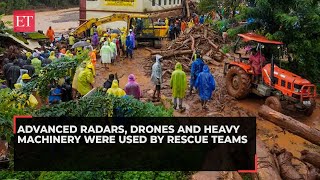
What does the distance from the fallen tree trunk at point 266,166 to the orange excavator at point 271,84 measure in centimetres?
351

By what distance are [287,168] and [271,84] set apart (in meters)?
4.33

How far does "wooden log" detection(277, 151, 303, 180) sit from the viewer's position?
28.0 ft

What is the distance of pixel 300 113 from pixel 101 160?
6.98 m

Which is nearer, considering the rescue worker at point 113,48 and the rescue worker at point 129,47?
the rescue worker at point 113,48

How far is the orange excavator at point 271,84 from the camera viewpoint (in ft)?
39.4

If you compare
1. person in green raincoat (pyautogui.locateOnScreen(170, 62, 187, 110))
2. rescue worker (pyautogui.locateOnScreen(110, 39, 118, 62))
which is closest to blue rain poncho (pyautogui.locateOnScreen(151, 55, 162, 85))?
person in green raincoat (pyautogui.locateOnScreen(170, 62, 187, 110))

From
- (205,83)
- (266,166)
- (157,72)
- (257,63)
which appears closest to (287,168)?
(266,166)

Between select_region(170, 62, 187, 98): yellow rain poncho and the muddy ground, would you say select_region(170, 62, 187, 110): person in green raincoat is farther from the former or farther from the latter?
the muddy ground

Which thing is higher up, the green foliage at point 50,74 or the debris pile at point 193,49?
the debris pile at point 193,49

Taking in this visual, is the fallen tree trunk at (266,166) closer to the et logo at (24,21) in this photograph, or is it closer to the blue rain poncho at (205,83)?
the blue rain poncho at (205,83)

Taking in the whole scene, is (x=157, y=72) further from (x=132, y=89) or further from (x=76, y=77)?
(x=76, y=77)

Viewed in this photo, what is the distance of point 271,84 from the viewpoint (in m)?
12.6

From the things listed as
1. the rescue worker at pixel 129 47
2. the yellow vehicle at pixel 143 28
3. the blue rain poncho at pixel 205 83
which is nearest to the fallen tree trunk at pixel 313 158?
the blue rain poncho at pixel 205 83

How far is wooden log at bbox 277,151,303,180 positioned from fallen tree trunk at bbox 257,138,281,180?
0.67 ft
